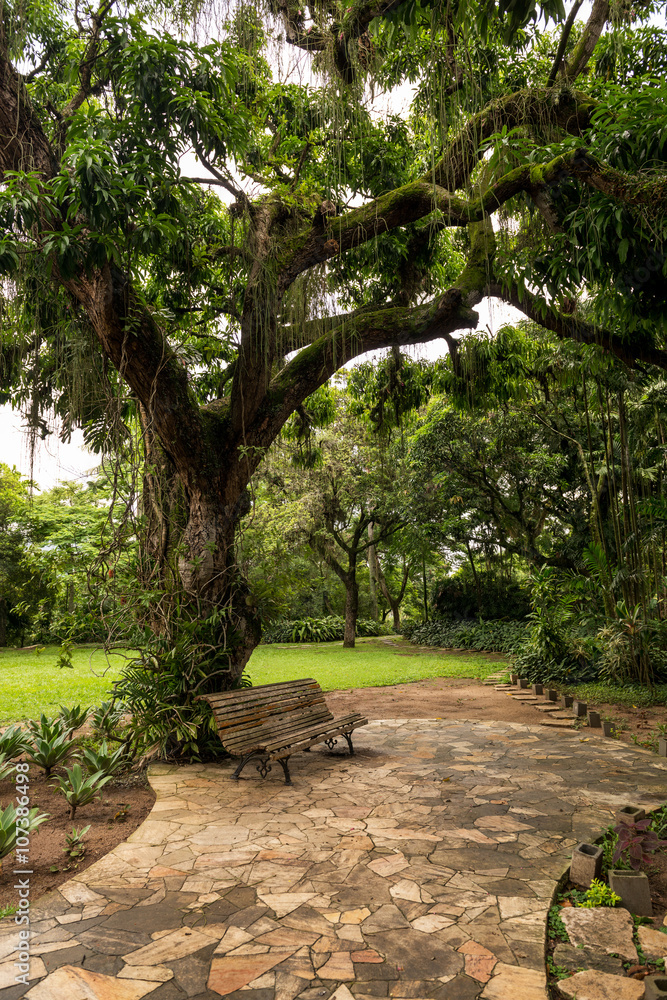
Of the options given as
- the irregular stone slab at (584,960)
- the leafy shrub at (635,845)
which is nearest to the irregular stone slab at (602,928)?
the irregular stone slab at (584,960)

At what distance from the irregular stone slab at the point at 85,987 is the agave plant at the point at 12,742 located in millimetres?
2725

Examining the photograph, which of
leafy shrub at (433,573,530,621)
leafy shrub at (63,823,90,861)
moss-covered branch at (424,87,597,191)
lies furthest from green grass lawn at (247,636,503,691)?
moss-covered branch at (424,87,597,191)

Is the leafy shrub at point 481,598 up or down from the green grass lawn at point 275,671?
up

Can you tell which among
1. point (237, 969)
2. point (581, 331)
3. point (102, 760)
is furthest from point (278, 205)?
point (237, 969)

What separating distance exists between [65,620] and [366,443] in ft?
39.6

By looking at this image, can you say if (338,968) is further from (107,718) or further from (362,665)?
(362,665)

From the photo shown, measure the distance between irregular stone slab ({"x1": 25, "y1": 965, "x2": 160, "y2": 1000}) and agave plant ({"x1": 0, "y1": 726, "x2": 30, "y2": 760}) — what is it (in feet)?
8.94

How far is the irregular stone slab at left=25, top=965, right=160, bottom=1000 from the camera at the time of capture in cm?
222

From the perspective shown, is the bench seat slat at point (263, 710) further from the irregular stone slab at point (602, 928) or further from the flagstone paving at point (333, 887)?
the irregular stone slab at point (602, 928)

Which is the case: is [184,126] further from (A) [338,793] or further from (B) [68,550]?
(A) [338,793]

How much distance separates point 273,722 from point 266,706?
0.16 meters

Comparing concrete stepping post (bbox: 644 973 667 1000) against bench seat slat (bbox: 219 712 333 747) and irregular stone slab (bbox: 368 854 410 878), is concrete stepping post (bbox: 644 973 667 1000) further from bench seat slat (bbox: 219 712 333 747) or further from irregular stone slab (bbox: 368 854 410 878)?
bench seat slat (bbox: 219 712 333 747)

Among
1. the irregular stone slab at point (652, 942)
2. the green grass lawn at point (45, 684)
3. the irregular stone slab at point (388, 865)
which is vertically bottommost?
the green grass lawn at point (45, 684)

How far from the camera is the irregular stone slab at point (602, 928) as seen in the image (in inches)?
100
